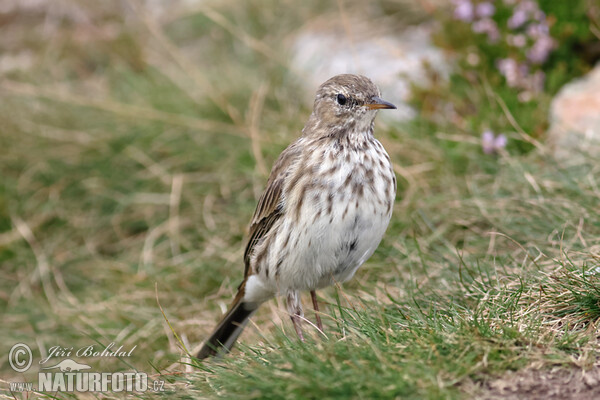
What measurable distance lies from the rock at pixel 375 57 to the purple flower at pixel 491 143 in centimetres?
110

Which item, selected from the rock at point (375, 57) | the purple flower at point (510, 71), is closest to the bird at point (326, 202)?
the rock at point (375, 57)

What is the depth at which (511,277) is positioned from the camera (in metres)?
4.18

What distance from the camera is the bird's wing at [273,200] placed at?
4.32 m

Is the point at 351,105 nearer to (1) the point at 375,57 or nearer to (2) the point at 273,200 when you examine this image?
(2) the point at 273,200

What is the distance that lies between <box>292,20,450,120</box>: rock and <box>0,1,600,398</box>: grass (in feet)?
1.11

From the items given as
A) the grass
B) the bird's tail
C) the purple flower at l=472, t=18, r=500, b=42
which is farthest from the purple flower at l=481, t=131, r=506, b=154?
the bird's tail

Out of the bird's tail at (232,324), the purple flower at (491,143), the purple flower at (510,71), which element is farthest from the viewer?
the purple flower at (510,71)

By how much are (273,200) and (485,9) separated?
3.80 meters

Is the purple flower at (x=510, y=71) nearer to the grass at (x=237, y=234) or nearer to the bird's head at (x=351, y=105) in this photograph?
the grass at (x=237, y=234)

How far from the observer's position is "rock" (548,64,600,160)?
5.73m

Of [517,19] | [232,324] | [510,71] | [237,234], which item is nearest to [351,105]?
[232,324]

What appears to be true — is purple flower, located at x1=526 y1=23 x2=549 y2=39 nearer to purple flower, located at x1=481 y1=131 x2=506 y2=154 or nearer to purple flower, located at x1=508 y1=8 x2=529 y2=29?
purple flower, located at x1=508 y1=8 x2=529 y2=29

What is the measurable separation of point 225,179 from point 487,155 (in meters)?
2.31

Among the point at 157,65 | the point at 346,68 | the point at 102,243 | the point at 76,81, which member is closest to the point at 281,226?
the point at 102,243
